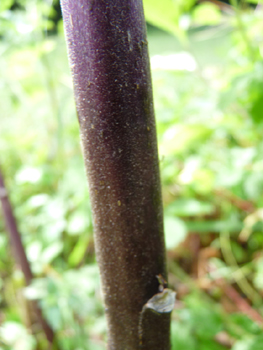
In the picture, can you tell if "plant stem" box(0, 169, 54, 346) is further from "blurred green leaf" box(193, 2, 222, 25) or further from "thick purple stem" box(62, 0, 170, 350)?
"blurred green leaf" box(193, 2, 222, 25)

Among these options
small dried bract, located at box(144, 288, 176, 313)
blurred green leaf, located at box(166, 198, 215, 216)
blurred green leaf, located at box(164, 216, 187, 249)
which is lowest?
blurred green leaf, located at box(164, 216, 187, 249)

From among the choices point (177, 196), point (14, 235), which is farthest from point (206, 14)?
point (14, 235)

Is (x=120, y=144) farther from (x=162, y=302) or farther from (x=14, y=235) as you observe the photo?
(x=14, y=235)

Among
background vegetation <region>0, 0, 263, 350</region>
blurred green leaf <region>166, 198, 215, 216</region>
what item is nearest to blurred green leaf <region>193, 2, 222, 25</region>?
background vegetation <region>0, 0, 263, 350</region>

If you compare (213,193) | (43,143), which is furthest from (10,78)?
(213,193)

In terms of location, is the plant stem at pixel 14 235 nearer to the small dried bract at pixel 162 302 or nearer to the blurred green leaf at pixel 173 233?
the blurred green leaf at pixel 173 233
